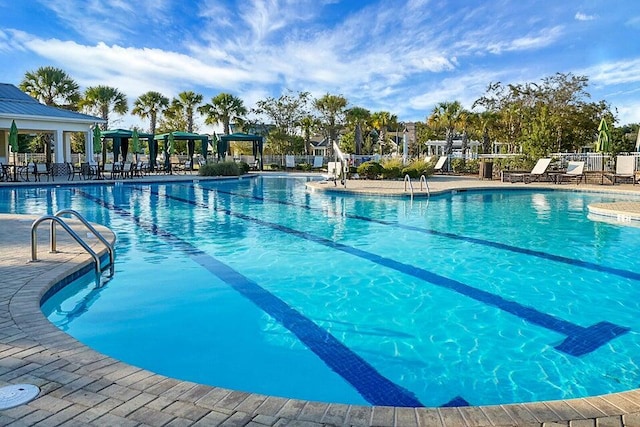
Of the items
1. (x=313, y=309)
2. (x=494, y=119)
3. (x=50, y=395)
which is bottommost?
(x=313, y=309)

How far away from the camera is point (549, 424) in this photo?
7.41 ft

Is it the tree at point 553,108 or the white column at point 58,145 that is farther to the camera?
the tree at point 553,108

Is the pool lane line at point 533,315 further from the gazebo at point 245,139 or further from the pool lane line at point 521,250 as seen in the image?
the gazebo at point 245,139

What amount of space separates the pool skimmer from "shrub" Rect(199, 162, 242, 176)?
80.8 feet

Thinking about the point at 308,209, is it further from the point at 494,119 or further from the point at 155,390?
the point at 494,119

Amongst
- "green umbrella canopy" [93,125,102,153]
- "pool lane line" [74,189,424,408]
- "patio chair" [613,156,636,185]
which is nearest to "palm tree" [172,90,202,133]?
"green umbrella canopy" [93,125,102,153]

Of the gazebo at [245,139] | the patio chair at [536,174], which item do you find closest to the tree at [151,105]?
the gazebo at [245,139]

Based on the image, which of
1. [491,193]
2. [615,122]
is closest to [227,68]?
[491,193]

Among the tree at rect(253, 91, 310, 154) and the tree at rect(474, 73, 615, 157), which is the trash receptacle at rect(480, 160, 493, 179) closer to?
the tree at rect(474, 73, 615, 157)

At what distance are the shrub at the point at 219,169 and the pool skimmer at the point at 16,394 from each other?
24616 mm

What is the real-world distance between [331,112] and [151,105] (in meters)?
15.6

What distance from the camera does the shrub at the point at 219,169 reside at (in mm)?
26659

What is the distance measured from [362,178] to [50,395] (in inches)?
843

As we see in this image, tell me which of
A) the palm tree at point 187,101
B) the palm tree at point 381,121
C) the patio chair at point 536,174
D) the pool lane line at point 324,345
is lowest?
the pool lane line at point 324,345
